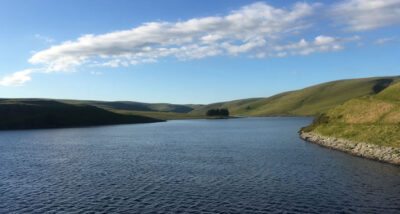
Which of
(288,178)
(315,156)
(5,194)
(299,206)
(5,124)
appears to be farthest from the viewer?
(5,124)

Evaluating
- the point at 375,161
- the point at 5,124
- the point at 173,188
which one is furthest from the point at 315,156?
the point at 5,124

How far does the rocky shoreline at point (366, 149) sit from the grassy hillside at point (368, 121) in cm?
182

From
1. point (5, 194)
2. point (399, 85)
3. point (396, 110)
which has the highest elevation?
point (399, 85)

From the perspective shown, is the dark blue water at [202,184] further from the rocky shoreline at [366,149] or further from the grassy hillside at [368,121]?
the grassy hillside at [368,121]

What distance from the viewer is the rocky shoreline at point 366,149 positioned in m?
53.8

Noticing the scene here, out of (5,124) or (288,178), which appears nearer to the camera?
(288,178)

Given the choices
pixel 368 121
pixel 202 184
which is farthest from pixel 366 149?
pixel 202 184

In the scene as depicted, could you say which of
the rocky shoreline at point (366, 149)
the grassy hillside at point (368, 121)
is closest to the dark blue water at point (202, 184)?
the rocky shoreline at point (366, 149)

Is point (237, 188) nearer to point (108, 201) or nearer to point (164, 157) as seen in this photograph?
point (108, 201)

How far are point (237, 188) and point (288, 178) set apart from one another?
9672 mm

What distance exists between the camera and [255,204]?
3300 centimetres

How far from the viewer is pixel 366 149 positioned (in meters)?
61.4

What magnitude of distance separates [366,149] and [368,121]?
2000cm

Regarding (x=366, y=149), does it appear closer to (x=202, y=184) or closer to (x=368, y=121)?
(x=368, y=121)
